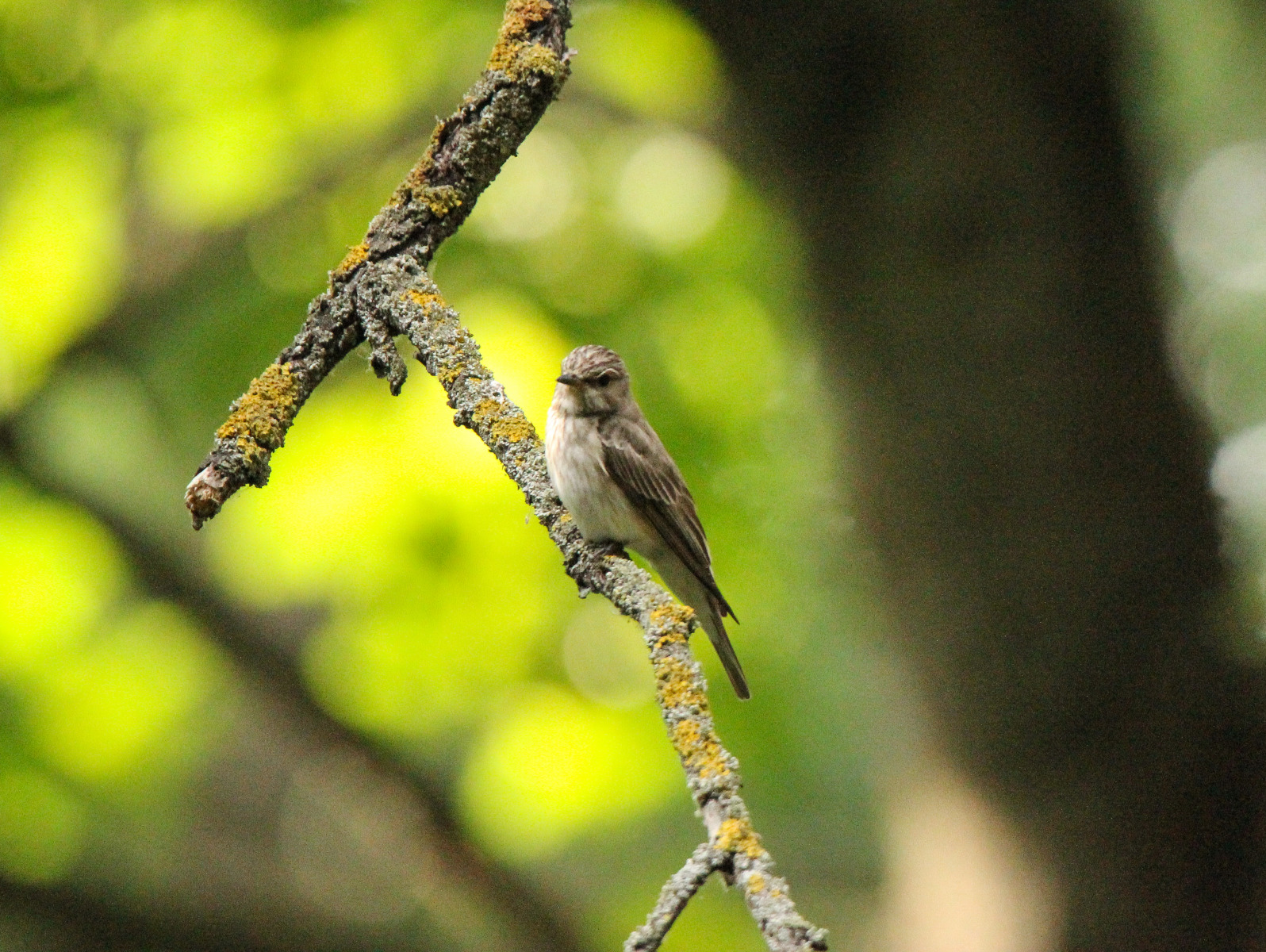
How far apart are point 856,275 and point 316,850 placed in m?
5.55

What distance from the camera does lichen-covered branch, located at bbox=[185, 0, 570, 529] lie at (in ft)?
10.6

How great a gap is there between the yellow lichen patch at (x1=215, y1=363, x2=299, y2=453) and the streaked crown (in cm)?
313

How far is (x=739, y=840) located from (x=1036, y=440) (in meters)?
5.27

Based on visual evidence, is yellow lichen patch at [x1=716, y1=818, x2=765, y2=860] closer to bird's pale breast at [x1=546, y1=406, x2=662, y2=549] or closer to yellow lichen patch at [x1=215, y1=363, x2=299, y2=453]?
yellow lichen patch at [x1=215, y1=363, x2=299, y2=453]

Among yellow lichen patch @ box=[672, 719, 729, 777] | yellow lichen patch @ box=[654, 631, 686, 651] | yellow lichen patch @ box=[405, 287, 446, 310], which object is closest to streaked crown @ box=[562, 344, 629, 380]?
yellow lichen patch @ box=[405, 287, 446, 310]

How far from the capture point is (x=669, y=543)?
6.27m

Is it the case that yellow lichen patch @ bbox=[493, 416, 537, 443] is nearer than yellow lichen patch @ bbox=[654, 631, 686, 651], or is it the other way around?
yellow lichen patch @ bbox=[654, 631, 686, 651]

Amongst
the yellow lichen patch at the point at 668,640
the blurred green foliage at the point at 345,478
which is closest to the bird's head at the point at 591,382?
the blurred green foliage at the point at 345,478

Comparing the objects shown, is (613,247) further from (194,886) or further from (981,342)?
(194,886)

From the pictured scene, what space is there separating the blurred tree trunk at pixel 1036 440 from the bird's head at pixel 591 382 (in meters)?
1.76

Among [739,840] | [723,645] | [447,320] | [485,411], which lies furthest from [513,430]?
[723,645]

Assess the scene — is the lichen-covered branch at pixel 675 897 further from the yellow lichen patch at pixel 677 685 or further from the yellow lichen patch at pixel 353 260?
the yellow lichen patch at pixel 353 260

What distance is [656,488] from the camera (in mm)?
6227

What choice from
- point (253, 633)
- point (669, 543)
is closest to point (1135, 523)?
point (669, 543)
